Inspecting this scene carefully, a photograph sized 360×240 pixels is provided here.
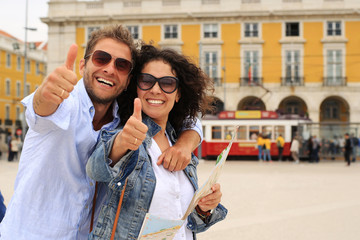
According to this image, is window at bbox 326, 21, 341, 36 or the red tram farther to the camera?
window at bbox 326, 21, 341, 36

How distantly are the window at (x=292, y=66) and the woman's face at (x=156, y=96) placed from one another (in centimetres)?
2847

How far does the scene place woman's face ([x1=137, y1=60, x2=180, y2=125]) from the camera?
75.0 inches

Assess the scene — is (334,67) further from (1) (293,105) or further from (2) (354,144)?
(2) (354,144)

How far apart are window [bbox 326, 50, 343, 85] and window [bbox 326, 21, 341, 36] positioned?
52.0 inches

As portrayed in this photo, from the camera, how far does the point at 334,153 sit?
20625 millimetres

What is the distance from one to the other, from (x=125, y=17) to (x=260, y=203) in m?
25.2

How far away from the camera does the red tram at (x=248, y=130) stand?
20766mm

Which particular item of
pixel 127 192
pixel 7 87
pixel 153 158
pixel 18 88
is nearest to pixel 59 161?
pixel 127 192

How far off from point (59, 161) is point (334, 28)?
1194 inches

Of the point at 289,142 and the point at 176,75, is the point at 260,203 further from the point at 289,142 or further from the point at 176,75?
the point at 289,142

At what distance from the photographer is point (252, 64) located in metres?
29.5

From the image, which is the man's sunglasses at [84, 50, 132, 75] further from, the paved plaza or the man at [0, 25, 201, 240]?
the paved plaza

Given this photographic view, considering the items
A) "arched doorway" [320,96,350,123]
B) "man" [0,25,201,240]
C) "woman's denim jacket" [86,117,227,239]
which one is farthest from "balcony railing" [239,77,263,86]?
"woman's denim jacket" [86,117,227,239]

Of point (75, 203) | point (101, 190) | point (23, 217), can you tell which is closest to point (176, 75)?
point (101, 190)
